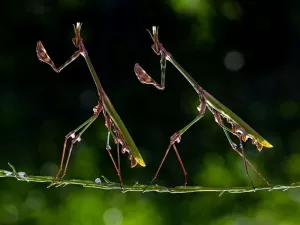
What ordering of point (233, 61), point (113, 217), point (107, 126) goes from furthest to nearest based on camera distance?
point (233, 61) < point (113, 217) < point (107, 126)

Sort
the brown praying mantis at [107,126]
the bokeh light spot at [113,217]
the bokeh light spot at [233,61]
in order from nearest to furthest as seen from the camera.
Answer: the brown praying mantis at [107,126] → the bokeh light spot at [113,217] → the bokeh light spot at [233,61]

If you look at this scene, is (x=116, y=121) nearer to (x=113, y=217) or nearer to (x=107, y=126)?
(x=107, y=126)

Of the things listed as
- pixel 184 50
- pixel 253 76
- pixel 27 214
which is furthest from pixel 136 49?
pixel 27 214

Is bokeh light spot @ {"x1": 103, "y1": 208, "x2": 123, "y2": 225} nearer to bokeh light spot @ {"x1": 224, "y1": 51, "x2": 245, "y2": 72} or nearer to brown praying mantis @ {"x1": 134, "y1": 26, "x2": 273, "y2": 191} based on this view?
bokeh light spot @ {"x1": 224, "y1": 51, "x2": 245, "y2": 72}

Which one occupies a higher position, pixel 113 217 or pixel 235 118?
pixel 235 118

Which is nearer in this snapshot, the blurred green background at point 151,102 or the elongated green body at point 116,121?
the elongated green body at point 116,121

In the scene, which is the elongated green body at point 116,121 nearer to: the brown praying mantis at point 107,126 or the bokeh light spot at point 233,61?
the brown praying mantis at point 107,126

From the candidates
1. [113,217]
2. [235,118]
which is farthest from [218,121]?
[113,217]

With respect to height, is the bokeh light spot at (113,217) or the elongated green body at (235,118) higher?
the elongated green body at (235,118)

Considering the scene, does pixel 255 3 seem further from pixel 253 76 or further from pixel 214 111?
pixel 214 111

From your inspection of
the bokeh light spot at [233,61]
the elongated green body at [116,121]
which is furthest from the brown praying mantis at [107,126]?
the bokeh light spot at [233,61]
